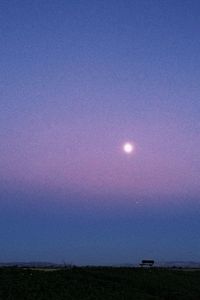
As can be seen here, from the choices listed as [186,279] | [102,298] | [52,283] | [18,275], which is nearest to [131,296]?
[102,298]

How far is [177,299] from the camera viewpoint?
35.8m

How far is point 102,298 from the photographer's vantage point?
31.6m

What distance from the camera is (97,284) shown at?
3569 cm

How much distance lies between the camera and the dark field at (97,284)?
30703 mm

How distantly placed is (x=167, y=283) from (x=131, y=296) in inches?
277

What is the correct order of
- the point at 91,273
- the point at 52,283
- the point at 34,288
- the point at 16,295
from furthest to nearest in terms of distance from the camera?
1. the point at 91,273
2. the point at 52,283
3. the point at 34,288
4. the point at 16,295

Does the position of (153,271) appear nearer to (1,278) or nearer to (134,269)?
(134,269)

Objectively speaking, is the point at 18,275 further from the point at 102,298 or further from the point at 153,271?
the point at 153,271

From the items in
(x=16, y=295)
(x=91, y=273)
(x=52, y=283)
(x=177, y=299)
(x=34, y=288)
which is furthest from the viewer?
(x=91, y=273)

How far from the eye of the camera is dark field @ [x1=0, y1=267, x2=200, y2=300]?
30703mm

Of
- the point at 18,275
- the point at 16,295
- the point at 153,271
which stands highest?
the point at 153,271

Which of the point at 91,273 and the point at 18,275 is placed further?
the point at 91,273

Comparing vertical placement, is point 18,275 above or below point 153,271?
below

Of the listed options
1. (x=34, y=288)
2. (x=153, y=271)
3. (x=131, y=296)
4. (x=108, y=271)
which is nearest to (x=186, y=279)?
(x=153, y=271)
